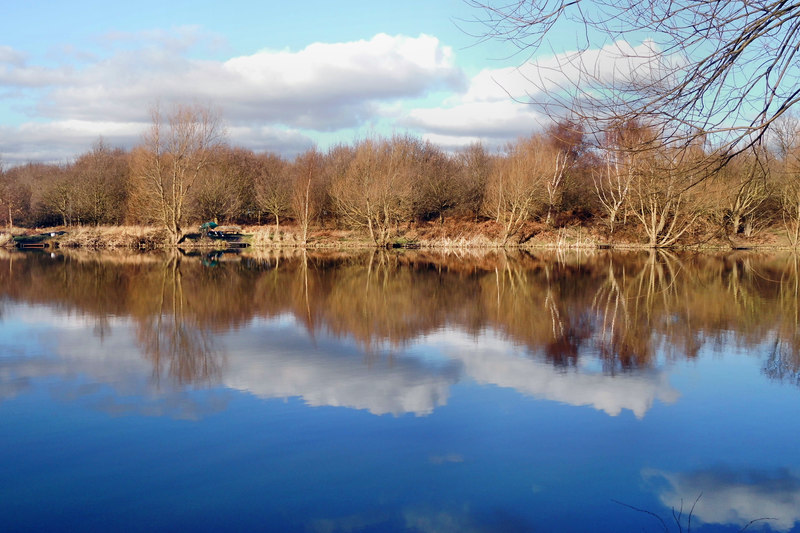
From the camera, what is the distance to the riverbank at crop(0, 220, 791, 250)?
38969 mm

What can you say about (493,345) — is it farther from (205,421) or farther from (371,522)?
(371,522)

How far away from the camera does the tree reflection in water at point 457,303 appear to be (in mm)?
9750

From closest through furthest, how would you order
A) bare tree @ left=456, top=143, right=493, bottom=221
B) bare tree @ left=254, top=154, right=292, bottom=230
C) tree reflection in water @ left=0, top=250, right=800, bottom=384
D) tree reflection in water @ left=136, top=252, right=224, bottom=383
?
tree reflection in water @ left=136, top=252, right=224, bottom=383 < tree reflection in water @ left=0, top=250, right=800, bottom=384 < bare tree @ left=254, top=154, right=292, bottom=230 < bare tree @ left=456, top=143, right=493, bottom=221

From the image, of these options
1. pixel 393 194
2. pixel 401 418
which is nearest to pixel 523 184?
pixel 393 194

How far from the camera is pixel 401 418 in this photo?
21.2 ft

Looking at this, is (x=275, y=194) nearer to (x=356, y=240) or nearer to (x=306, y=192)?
(x=306, y=192)

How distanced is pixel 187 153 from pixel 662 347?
34170 mm

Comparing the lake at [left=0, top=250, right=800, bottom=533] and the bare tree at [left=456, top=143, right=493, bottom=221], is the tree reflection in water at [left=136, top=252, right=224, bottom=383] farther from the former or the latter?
the bare tree at [left=456, top=143, right=493, bottom=221]

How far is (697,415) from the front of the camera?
659cm

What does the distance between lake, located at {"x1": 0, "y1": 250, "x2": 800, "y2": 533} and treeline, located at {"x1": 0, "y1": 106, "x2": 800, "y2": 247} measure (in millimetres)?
22526

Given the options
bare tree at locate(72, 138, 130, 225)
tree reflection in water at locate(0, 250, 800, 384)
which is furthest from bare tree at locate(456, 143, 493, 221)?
bare tree at locate(72, 138, 130, 225)

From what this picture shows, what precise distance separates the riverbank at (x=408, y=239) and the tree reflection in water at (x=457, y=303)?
1367cm

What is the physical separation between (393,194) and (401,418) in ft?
102

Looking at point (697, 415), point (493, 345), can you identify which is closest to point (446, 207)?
point (493, 345)
